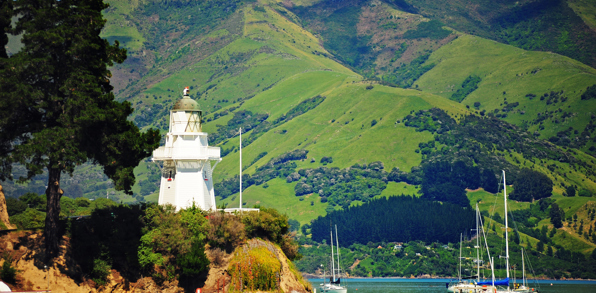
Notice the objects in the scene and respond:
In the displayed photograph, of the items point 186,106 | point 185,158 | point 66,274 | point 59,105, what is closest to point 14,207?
point 185,158

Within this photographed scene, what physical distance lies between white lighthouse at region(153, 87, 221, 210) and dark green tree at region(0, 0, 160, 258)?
30.5 ft

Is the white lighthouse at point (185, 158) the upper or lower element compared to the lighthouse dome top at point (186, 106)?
lower

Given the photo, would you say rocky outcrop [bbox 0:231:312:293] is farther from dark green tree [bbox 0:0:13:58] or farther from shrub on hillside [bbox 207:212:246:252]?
dark green tree [bbox 0:0:13:58]

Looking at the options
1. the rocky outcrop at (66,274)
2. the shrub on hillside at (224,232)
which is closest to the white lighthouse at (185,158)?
the shrub on hillside at (224,232)

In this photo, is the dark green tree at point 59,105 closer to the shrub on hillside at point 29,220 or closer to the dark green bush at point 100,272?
the dark green bush at point 100,272

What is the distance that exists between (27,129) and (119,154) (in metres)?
6.19

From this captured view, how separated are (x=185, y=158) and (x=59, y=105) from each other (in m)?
13.9

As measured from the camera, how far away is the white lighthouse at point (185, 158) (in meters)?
58.7

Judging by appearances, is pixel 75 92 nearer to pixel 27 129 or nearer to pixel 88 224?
pixel 27 129

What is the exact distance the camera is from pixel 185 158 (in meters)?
58.4

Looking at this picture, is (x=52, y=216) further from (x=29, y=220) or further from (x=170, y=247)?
(x=29, y=220)

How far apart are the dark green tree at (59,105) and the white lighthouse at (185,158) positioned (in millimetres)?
9284

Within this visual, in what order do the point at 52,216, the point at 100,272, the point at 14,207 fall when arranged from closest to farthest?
1. the point at 52,216
2. the point at 100,272
3. the point at 14,207

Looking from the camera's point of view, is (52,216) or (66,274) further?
(66,274)
